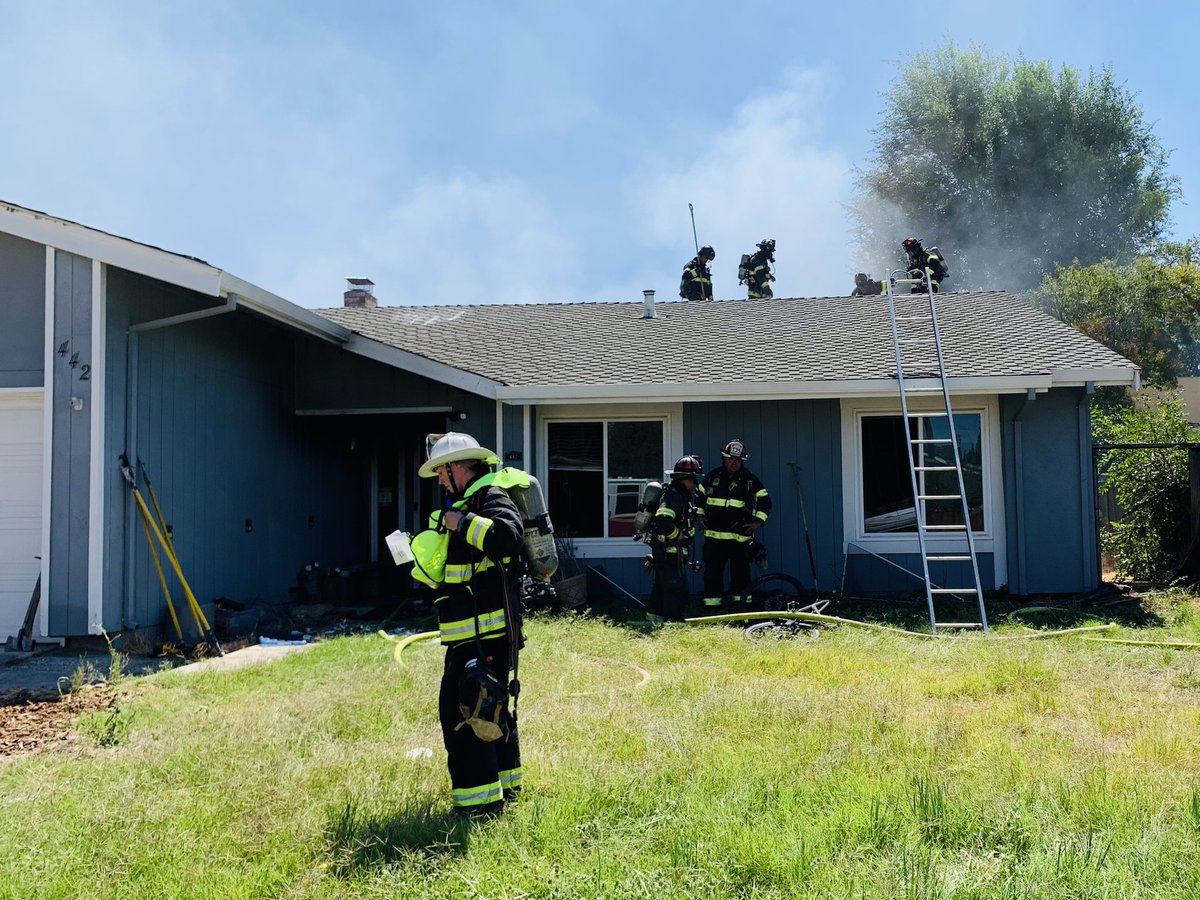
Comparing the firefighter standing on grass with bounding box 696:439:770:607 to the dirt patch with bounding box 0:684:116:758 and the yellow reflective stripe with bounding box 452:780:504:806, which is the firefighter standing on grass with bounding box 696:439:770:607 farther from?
the yellow reflective stripe with bounding box 452:780:504:806

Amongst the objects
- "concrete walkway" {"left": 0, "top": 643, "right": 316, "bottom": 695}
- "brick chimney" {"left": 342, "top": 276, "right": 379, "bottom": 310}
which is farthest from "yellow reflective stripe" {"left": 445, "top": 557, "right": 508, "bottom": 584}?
"brick chimney" {"left": 342, "top": 276, "right": 379, "bottom": 310}

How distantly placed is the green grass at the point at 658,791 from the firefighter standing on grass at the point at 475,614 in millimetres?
216

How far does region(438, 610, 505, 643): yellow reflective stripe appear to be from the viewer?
4.07m

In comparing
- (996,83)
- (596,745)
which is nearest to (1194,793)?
(596,745)

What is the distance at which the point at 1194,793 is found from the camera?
3.91 meters

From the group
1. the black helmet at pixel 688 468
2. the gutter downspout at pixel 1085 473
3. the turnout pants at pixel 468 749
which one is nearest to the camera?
the turnout pants at pixel 468 749

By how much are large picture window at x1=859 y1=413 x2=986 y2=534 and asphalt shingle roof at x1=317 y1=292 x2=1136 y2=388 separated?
0.73m

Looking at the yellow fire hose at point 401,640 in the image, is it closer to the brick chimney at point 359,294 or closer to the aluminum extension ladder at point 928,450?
the aluminum extension ladder at point 928,450

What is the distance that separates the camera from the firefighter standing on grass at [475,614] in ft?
12.8

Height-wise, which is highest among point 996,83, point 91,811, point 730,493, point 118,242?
point 996,83

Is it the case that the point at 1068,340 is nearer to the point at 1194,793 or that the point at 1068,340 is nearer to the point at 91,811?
the point at 1194,793

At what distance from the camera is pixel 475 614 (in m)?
4.06

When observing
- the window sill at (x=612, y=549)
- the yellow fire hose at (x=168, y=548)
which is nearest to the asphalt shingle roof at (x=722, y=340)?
the window sill at (x=612, y=549)

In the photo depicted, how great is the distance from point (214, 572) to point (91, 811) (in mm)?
5613
